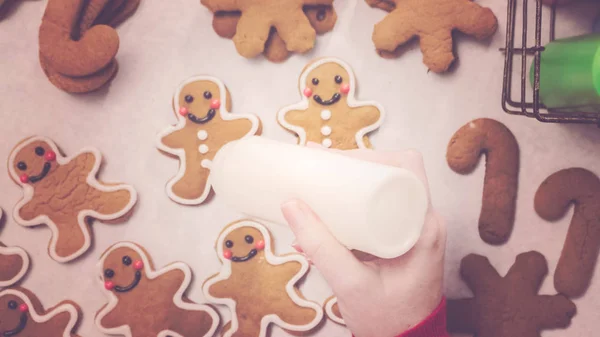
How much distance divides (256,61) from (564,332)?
2.86ft

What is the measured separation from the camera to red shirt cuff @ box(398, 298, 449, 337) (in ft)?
2.51

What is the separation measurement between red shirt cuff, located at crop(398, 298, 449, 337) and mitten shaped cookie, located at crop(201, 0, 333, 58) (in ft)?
1.96

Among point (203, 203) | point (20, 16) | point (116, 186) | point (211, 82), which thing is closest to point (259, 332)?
point (203, 203)

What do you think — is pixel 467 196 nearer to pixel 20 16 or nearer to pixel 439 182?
pixel 439 182

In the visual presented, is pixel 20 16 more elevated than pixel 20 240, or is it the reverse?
pixel 20 16

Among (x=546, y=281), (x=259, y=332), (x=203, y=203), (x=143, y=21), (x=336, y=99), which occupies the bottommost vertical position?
(x=259, y=332)

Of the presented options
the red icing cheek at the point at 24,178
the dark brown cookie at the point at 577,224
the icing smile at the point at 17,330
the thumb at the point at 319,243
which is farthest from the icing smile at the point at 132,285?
the dark brown cookie at the point at 577,224

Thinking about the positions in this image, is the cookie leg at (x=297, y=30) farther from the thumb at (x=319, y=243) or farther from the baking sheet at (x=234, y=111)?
the thumb at (x=319, y=243)

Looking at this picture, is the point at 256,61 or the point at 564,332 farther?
the point at 256,61

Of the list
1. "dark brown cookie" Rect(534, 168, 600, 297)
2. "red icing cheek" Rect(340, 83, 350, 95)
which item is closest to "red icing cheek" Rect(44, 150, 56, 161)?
"red icing cheek" Rect(340, 83, 350, 95)

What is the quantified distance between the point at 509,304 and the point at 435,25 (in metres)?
0.59

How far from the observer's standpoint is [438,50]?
3.45ft

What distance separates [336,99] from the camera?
1.08m

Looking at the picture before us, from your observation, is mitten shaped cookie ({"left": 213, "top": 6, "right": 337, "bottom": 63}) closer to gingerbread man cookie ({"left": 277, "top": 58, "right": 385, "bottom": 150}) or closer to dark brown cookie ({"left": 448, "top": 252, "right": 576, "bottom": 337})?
gingerbread man cookie ({"left": 277, "top": 58, "right": 385, "bottom": 150})
